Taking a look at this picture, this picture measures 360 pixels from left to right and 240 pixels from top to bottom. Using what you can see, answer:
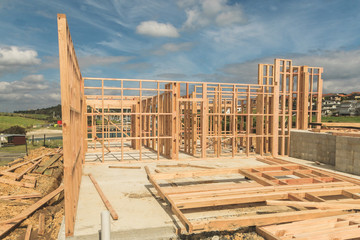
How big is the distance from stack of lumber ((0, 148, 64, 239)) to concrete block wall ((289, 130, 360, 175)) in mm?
11024

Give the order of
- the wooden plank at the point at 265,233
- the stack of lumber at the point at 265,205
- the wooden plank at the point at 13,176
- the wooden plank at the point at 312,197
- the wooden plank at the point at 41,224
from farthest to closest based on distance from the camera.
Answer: the wooden plank at the point at 13,176, the wooden plank at the point at 41,224, the wooden plank at the point at 312,197, the stack of lumber at the point at 265,205, the wooden plank at the point at 265,233

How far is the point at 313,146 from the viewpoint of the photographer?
43.0ft

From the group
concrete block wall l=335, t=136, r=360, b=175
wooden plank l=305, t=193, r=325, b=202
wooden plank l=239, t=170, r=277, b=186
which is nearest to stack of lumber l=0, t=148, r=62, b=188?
wooden plank l=239, t=170, r=277, b=186

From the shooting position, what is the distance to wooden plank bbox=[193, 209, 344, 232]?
14.8ft

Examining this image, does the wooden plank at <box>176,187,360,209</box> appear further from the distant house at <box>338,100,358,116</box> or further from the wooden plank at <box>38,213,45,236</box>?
the distant house at <box>338,100,358,116</box>

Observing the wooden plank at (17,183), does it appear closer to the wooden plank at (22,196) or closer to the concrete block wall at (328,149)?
the wooden plank at (22,196)

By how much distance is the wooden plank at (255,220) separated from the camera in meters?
4.50

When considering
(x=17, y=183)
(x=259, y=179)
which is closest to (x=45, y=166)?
(x=17, y=183)

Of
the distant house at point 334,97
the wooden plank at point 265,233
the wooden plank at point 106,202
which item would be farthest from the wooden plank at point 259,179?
the distant house at point 334,97

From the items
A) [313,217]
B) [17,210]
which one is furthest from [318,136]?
[17,210]

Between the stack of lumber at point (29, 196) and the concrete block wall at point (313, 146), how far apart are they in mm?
11814

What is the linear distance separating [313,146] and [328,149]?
96cm

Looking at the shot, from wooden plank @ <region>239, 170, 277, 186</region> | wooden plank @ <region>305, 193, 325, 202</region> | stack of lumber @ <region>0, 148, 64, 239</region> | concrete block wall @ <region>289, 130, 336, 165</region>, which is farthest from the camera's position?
concrete block wall @ <region>289, 130, 336, 165</region>

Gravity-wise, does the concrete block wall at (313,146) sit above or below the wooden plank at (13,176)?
above
